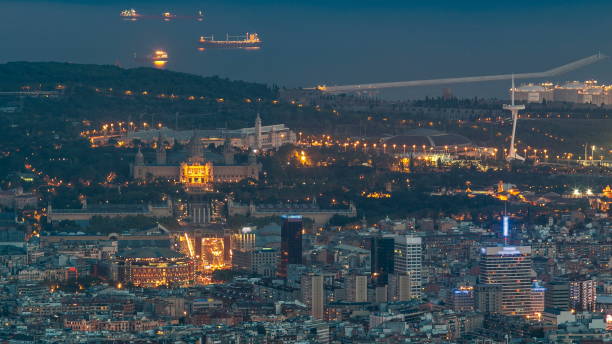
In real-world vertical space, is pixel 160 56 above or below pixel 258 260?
above

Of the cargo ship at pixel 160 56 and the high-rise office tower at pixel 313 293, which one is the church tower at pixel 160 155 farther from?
the high-rise office tower at pixel 313 293

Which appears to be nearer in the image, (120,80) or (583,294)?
(583,294)

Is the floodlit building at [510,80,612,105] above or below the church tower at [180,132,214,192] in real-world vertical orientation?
above

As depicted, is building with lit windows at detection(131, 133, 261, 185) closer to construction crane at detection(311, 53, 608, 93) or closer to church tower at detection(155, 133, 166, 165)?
church tower at detection(155, 133, 166, 165)

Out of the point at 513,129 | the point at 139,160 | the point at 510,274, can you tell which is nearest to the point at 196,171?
Result: the point at 139,160

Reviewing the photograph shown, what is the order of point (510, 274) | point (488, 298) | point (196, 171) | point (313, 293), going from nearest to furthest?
point (313, 293) → point (488, 298) → point (510, 274) → point (196, 171)

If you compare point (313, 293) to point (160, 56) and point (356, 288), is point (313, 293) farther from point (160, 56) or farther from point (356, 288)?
point (160, 56)

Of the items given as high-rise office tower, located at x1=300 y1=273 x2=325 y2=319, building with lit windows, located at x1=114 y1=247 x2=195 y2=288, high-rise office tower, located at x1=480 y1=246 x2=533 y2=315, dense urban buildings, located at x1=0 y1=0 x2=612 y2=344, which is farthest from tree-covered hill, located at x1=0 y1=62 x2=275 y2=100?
high-rise office tower, located at x1=300 y1=273 x2=325 y2=319
